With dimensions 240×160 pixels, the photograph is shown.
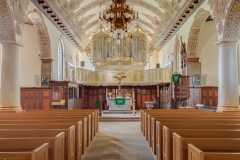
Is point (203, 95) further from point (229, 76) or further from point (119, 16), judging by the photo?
point (119, 16)

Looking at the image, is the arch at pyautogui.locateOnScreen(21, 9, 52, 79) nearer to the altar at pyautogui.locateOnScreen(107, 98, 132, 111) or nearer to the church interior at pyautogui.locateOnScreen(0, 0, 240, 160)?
the church interior at pyautogui.locateOnScreen(0, 0, 240, 160)

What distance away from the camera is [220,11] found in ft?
29.9

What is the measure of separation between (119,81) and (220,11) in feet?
26.4

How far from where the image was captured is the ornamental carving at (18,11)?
8791 millimetres

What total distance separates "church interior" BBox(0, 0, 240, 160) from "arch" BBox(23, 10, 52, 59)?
0.18 feet

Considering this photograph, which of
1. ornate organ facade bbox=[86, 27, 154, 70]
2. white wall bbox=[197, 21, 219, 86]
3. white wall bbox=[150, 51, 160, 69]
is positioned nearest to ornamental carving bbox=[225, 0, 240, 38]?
white wall bbox=[197, 21, 219, 86]

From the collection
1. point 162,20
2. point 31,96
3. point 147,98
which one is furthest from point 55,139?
point 147,98

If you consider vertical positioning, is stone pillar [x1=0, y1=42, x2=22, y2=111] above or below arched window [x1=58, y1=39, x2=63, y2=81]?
below

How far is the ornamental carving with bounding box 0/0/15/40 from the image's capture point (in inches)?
334

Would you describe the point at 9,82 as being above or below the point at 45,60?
below

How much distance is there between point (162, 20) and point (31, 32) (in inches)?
372

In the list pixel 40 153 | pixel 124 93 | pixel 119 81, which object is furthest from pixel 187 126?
pixel 124 93

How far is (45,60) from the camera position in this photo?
13516 millimetres

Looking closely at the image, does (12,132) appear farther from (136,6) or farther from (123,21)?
(136,6)
